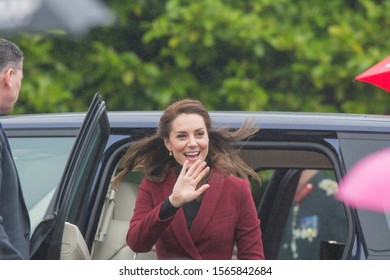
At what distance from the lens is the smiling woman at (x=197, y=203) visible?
130 inches

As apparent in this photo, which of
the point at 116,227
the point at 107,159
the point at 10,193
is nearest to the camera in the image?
the point at 10,193

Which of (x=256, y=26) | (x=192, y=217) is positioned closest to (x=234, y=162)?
(x=192, y=217)

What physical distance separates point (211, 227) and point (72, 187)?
47cm

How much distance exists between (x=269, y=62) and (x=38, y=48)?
4.73 ft

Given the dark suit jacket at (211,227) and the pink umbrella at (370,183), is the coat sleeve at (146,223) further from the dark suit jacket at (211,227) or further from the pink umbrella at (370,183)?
the pink umbrella at (370,183)

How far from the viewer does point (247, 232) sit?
3.34 m

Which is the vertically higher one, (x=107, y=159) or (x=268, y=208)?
(x=268, y=208)

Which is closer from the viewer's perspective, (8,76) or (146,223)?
(8,76)

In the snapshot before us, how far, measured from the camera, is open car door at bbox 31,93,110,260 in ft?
9.83

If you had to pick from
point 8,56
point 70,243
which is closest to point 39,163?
point 70,243

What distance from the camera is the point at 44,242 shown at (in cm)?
301

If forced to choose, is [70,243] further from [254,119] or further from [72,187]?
[254,119]

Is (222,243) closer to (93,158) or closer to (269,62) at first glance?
(93,158)

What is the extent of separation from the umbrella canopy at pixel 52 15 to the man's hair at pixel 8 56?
3.76 meters
